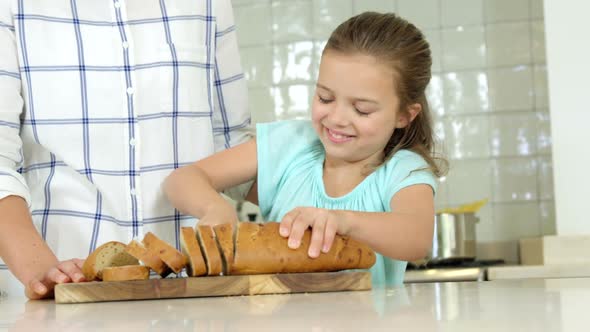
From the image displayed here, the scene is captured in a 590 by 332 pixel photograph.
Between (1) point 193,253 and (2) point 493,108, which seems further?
(2) point 493,108

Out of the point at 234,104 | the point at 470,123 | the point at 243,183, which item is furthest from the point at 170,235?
the point at 470,123

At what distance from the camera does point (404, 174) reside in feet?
4.64

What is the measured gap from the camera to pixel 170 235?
5.34 feet

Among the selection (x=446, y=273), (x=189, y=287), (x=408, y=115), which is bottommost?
(x=446, y=273)

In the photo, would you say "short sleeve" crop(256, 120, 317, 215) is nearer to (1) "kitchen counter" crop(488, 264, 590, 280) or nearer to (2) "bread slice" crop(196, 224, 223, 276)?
(2) "bread slice" crop(196, 224, 223, 276)

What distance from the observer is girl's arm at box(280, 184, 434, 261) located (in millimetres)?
1154

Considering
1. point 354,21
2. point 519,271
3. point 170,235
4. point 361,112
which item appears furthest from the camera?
point 519,271

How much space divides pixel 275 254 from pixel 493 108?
2289 millimetres

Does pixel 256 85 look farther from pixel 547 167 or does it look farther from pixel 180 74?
pixel 180 74

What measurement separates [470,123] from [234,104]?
1.74 meters

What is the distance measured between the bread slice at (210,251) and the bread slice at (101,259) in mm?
148

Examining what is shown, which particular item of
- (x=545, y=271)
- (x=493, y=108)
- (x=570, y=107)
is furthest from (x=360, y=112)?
(x=493, y=108)

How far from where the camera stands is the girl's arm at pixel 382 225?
1.15m

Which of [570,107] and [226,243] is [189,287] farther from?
[570,107]
